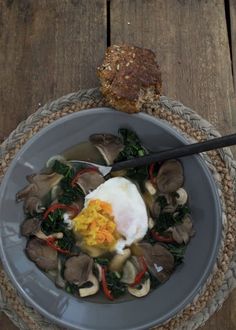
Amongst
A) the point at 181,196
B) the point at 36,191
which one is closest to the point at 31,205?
the point at 36,191

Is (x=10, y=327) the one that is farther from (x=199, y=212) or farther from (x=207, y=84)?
(x=207, y=84)

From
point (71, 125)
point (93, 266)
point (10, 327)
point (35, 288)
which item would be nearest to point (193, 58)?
point (71, 125)

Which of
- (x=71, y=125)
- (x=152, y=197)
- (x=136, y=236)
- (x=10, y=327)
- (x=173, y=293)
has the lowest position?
(x=10, y=327)

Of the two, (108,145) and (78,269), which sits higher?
(108,145)

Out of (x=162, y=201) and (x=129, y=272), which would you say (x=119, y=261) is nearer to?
(x=129, y=272)

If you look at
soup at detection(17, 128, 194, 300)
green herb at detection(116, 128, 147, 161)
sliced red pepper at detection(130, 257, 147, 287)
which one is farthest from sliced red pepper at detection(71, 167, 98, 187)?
sliced red pepper at detection(130, 257, 147, 287)

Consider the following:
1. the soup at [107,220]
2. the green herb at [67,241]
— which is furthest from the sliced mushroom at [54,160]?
the green herb at [67,241]
